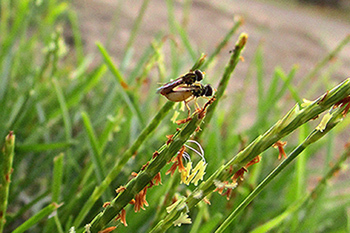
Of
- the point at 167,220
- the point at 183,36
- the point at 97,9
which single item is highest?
the point at 97,9

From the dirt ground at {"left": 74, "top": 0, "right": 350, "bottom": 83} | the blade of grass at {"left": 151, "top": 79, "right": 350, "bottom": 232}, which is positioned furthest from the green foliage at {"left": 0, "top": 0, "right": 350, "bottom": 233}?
the dirt ground at {"left": 74, "top": 0, "right": 350, "bottom": 83}

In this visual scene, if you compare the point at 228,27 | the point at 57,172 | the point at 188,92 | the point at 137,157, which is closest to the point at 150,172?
the point at 188,92

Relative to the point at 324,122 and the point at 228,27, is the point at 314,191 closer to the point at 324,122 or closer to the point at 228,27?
the point at 324,122

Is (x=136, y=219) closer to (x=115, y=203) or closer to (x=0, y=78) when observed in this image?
(x=115, y=203)

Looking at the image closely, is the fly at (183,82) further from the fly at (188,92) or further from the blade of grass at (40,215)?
the blade of grass at (40,215)

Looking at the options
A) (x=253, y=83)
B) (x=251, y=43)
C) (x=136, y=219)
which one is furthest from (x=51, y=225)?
(x=251, y=43)

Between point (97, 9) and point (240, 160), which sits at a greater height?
point (97, 9)

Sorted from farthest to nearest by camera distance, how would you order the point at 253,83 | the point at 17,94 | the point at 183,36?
the point at 253,83, the point at 17,94, the point at 183,36

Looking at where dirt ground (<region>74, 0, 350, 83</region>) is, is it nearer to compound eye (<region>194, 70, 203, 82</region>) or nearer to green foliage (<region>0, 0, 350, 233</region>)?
green foliage (<region>0, 0, 350, 233</region>)
